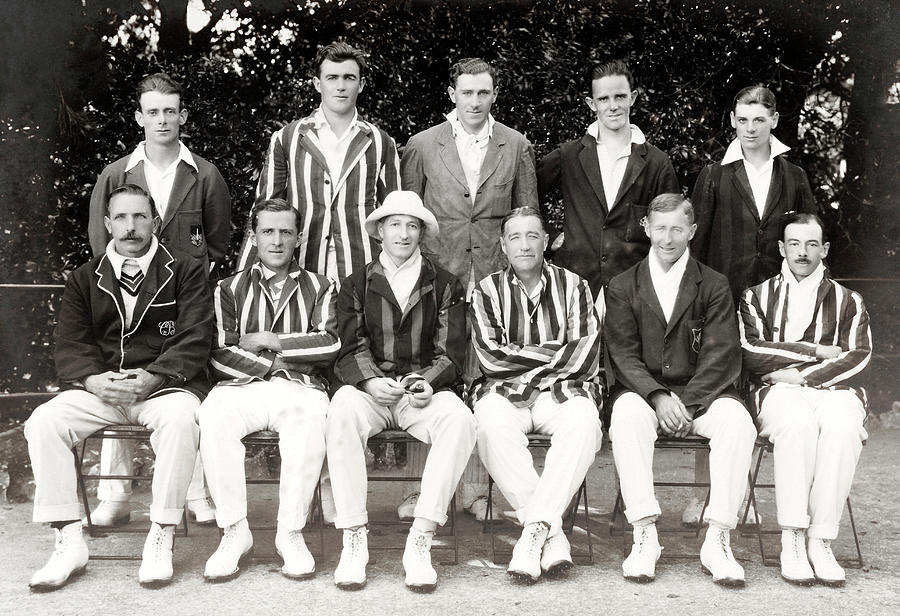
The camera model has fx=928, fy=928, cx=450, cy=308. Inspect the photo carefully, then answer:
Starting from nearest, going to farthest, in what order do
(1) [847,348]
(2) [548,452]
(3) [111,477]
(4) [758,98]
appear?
(2) [548,452], (3) [111,477], (1) [847,348], (4) [758,98]

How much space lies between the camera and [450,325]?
154 inches

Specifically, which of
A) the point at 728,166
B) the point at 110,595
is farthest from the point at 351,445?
the point at 728,166

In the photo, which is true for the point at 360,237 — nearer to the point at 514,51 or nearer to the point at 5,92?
the point at 514,51

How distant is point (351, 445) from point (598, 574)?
105cm

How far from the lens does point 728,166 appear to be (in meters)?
4.34

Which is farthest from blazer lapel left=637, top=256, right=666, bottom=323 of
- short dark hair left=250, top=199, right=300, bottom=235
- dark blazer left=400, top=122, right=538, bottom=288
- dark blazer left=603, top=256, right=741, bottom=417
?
short dark hair left=250, top=199, right=300, bottom=235

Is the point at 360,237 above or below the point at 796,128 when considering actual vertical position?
below

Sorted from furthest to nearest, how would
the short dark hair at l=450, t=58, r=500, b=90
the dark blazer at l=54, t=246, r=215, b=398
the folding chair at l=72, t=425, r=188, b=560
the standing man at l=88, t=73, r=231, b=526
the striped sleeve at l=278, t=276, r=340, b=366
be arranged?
the short dark hair at l=450, t=58, r=500, b=90 → the standing man at l=88, t=73, r=231, b=526 → the striped sleeve at l=278, t=276, r=340, b=366 → the dark blazer at l=54, t=246, r=215, b=398 → the folding chair at l=72, t=425, r=188, b=560

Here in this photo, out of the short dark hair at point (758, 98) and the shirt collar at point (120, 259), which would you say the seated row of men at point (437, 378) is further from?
the short dark hair at point (758, 98)

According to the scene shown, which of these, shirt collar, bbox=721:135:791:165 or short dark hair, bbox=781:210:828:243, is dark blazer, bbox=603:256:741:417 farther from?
shirt collar, bbox=721:135:791:165

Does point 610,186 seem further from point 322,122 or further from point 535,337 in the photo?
point 322,122

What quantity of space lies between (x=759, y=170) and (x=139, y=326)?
286 cm

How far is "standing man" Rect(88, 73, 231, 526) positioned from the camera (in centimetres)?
413

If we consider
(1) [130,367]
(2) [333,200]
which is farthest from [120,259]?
(2) [333,200]
